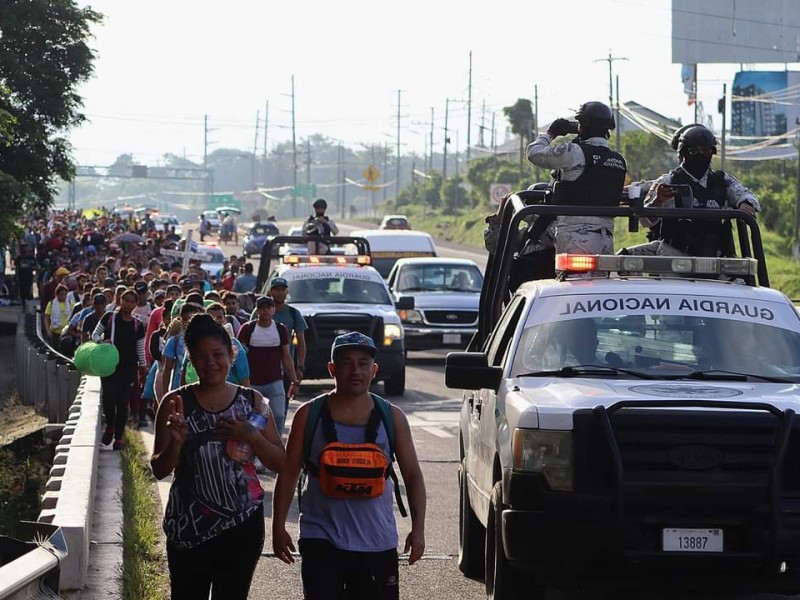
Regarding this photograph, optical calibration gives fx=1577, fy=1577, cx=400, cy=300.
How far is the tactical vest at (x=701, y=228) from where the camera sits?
10117mm

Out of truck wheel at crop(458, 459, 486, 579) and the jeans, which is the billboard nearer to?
the jeans

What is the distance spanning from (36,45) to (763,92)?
64.3 meters

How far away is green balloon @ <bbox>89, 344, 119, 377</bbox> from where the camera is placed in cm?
1523

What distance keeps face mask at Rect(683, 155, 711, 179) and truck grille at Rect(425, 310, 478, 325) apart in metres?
16.1

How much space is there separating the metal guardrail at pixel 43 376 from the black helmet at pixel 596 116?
9044 mm

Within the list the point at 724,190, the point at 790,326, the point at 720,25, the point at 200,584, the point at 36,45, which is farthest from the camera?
the point at 720,25

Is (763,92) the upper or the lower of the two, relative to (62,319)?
upper

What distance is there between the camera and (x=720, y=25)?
88.7m

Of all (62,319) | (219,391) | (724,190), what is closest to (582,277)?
(724,190)

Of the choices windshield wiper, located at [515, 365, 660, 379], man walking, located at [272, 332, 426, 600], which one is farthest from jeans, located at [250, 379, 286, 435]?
man walking, located at [272, 332, 426, 600]

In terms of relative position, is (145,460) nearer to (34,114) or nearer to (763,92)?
(34,114)

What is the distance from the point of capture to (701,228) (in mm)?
10141

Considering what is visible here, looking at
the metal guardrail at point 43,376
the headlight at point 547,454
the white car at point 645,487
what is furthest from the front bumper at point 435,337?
the headlight at point 547,454

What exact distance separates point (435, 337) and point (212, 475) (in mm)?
20309
